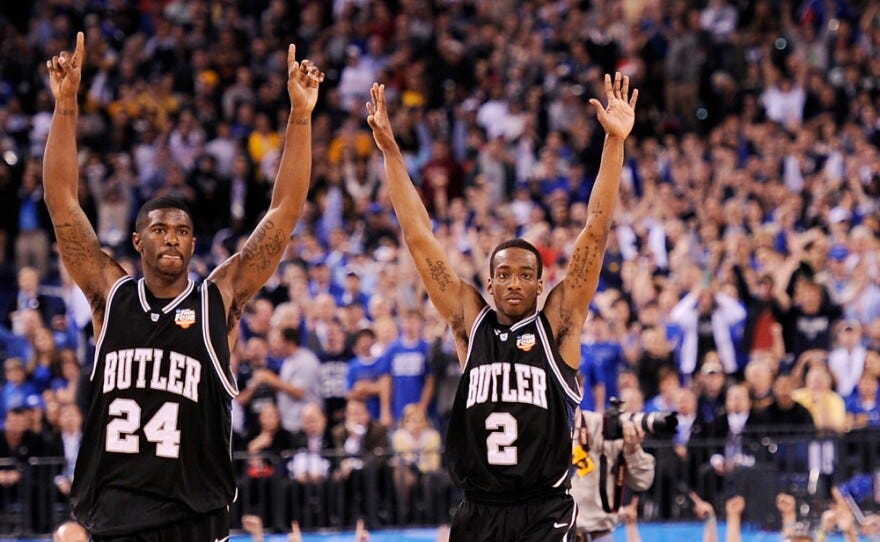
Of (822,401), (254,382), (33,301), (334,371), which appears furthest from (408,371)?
(33,301)

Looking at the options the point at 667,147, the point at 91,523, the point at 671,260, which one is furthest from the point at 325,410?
the point at 91,523

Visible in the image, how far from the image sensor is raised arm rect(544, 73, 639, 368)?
8828 millimetres

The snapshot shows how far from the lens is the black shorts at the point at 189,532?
7980 mm

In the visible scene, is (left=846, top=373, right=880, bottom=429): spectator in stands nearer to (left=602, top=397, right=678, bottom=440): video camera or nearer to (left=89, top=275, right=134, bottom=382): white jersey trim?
(left=602, top=397, right=678, bottom=440): video camera

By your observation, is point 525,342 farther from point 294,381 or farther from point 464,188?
point 464,188

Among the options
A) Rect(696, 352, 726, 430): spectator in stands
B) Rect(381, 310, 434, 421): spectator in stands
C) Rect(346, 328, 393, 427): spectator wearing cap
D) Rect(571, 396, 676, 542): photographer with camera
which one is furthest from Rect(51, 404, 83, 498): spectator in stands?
Rect(571, 396, 676, 542): photographer with camera

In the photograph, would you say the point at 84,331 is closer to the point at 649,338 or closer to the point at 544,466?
the point at 649,338

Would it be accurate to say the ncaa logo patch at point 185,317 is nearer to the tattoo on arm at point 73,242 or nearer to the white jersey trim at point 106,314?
the white jersey trim at point 106,314

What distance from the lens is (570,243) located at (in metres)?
19.9

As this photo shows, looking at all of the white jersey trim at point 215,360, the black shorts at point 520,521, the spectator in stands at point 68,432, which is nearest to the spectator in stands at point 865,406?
the spectator in stands at point 68,432

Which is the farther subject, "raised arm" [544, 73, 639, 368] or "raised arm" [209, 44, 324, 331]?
"raised arm" [544, 73, 639, 368]

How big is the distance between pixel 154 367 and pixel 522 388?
1.90m

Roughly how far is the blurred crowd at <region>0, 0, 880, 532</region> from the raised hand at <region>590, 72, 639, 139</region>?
632cm

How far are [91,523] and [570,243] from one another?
1238cm
